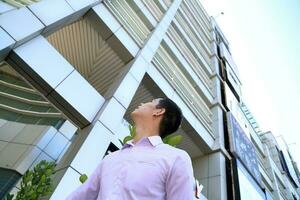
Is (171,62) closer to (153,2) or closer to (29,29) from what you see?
(153,2)

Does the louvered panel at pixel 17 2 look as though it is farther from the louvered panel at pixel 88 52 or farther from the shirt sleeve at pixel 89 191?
the shirt sleeve at pixel 89 191

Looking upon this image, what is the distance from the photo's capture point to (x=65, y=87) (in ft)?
17.4

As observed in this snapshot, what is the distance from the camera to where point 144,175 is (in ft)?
4.36

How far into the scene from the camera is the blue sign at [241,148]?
422 inches

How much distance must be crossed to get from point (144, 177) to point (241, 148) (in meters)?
11.2

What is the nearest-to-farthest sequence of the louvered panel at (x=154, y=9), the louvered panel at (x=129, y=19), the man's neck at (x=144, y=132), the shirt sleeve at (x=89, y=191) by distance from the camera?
the shirt sleeve at (x=89, y=191) < the man's neck at (x=144, y=132) < the louvered panel at (x=129, y=19) < the louvered panel at (x=154, y=9)

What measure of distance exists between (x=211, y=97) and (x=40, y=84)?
950 centimetres

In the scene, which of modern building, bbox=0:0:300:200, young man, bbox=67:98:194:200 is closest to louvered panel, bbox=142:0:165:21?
modern building, bbox=0:0:300:200

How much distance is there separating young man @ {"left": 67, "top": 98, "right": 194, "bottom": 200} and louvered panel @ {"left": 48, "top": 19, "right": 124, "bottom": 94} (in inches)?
265

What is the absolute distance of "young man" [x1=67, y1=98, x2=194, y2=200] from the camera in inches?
49.2

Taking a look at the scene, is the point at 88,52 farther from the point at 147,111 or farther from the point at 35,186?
the point at 147,111

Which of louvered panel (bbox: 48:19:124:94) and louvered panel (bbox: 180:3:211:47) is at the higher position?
louvered panel (bbox: 48:19:124:94)

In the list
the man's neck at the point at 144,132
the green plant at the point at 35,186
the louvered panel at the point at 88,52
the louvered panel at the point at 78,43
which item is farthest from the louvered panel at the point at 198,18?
the man's neck at the point at 144,132

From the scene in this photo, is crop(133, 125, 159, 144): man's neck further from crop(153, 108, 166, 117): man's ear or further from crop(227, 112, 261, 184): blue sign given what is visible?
crop(227, 112, 261, 184): blue sign
